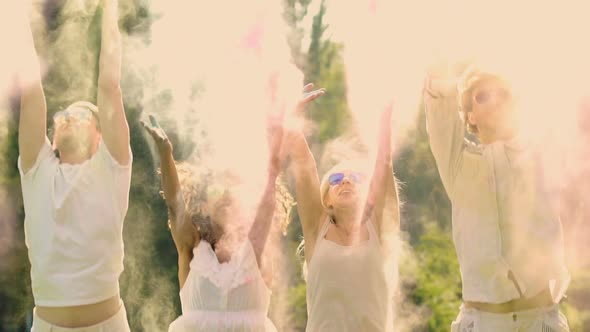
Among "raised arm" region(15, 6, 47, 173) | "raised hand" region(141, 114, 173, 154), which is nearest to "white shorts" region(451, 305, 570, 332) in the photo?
"raised hand" region(141, 114, 173, 154)

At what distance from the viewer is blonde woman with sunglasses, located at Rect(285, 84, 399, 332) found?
205 inches

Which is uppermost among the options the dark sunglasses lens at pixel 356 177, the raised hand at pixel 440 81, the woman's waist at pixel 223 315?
the raised hand at pixel 440 81

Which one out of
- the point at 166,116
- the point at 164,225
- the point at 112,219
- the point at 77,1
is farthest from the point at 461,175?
the point at 77,1

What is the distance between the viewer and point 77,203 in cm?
532

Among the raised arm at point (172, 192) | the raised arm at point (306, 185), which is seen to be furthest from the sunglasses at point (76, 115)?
the raised arm at point (306, 185)

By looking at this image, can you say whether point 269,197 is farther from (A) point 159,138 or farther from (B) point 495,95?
(B) point 495,95

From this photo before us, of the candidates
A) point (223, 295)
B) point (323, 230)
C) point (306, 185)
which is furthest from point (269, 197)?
point (223, 295)

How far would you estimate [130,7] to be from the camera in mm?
11664

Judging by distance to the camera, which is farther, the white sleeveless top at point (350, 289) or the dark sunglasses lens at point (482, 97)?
the white sleeveless top at point (350, 289)

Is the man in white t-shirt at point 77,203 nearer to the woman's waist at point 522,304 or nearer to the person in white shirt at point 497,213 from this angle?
the person in white shirt at point 497,213

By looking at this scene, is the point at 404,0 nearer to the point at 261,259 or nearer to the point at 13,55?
the point at 261,259

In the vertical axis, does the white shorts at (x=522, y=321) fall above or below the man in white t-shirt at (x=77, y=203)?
below

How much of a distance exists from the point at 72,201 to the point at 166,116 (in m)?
4.34

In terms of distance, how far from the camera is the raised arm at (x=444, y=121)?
4902mm
